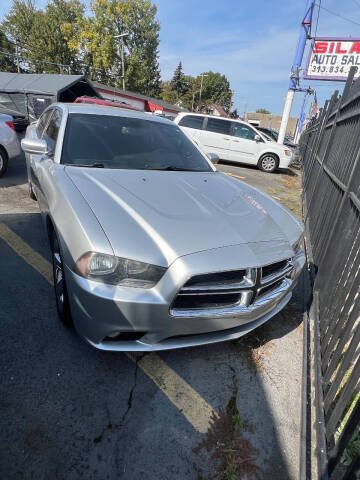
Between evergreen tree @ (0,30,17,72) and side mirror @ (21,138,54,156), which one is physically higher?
evergreen tree @ (0,30,17,72)

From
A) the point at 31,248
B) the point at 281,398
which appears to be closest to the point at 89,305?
the point at 281,398

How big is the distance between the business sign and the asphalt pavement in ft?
57.3

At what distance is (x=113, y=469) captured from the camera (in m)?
1.41

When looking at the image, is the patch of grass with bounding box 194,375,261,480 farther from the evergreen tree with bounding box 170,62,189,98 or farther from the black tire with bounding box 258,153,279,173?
the evergreen tree with bounding box 170,62,189,98

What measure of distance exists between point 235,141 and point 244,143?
1.21 feet

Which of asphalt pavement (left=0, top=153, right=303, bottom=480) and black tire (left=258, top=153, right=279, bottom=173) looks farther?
black tire (left=258, top=153, right=279, bottom=173)

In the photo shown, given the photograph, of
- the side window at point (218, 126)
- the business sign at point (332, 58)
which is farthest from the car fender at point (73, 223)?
the business sign at point (332, 58)

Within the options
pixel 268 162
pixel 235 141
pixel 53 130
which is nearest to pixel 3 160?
pixel 53 130

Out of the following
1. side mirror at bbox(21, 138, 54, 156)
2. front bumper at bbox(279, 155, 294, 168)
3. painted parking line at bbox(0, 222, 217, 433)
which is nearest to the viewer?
painted parking line at bbox(0, 222, 217, 433)

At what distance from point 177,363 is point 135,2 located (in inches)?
2179

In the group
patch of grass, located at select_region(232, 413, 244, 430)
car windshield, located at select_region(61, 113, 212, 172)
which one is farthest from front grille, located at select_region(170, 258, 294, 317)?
car windshield, located at select_region(61, 113, 212, 172)

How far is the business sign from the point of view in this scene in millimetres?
14477

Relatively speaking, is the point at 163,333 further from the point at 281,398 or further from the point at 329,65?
the point at 329,65

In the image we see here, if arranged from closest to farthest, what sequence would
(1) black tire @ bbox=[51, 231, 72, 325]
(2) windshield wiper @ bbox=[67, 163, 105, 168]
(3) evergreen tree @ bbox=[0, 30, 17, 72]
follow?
1. (1) black tire @ bbox=[51, 231, 72, 325]
2. (2) windshield wiper @ bbox=[67, 163, 105, 168]
3. (3) evergreen tree @ bbox=[0, 30, 17, 72]
